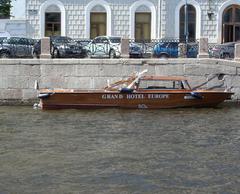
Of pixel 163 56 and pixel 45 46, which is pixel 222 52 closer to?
pixel 163 56

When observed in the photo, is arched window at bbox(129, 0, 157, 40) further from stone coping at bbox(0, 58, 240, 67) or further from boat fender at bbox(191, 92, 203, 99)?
boat fender at bbox(191, 92, 203, 99)

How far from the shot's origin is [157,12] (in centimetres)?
4634

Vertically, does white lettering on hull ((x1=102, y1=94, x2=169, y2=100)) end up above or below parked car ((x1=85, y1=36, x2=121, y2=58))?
below

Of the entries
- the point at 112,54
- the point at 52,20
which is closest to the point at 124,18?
the point at 52,20

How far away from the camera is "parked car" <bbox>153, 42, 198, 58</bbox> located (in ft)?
92.6

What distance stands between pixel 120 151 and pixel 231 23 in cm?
3205

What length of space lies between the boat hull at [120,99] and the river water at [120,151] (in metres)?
0.34

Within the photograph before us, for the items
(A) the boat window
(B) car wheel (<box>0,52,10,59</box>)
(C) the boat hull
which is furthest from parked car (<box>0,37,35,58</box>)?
(A) the boat window

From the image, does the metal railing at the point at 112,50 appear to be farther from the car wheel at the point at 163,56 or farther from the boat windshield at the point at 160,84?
the boat windshield at the point at 160,84

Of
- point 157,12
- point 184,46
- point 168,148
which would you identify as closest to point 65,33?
point 157,12

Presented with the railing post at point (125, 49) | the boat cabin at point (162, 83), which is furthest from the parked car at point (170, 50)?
the boat cabin at point (162, 83)

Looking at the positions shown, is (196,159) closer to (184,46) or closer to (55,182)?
(55,182)

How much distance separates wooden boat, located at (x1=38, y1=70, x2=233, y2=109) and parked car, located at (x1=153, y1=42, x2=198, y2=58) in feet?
11.6

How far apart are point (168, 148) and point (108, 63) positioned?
928cm
